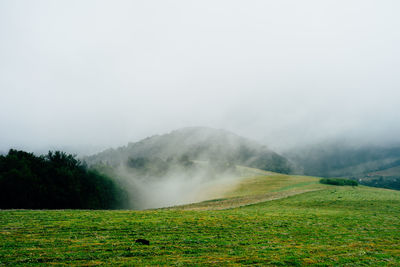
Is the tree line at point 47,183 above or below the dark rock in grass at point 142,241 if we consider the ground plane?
above

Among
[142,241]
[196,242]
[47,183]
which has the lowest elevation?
[196,242]

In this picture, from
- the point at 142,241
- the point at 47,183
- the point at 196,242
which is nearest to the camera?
the point at 142,241

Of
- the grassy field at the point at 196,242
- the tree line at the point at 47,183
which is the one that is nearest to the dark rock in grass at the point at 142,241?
the grassy field at the point at 196,242

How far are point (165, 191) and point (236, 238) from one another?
301 feet

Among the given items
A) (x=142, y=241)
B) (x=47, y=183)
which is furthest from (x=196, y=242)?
(x=47, y=183)

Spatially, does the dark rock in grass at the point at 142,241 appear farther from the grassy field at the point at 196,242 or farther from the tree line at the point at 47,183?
the tree line at the point at 47,183

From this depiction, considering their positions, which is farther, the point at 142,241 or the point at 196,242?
the point at 196,242

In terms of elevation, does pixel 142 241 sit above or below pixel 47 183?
below

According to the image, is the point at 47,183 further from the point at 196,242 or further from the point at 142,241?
the point at 196,242

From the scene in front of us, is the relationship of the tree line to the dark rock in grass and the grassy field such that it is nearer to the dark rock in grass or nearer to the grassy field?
the grassy field

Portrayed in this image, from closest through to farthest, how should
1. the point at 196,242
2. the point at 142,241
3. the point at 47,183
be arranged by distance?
the point at 142,241 < the point at 196,242 < the point at 47,183

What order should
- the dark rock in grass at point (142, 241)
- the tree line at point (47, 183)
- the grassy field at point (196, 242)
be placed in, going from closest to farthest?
the grassy field at point (196, 242) < the dark rock in grass at point (142, 241) < the tree line at point (47, 183)

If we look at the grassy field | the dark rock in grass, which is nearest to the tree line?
the grassy field

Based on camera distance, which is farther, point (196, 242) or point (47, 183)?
point (47, 183)
